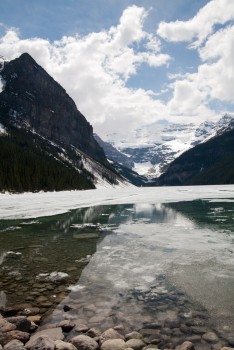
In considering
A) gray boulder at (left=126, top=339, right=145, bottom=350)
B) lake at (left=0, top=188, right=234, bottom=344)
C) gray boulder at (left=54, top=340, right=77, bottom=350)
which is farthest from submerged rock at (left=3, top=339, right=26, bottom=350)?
gray boulder at (left=126, top=339, right=145, bottom=350)

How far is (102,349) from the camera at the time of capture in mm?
6023

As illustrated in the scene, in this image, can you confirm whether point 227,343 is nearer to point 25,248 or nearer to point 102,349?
point 102,349

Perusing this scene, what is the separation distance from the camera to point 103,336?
21.4ft

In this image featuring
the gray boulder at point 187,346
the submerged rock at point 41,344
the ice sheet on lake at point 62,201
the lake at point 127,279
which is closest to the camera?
the submerged rock at point 41,344

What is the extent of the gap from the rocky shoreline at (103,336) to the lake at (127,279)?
59 millimetres

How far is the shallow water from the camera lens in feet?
25.4

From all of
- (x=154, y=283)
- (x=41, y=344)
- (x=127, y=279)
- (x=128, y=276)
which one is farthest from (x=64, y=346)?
(x=128, y=276)

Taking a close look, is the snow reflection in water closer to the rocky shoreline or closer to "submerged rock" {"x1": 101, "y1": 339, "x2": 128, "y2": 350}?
the rocky shoreline

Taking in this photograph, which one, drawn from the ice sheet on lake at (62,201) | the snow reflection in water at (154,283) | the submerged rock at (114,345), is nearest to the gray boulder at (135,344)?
the submerged rock at (114,345)

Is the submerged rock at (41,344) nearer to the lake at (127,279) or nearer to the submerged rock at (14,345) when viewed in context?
the submerged rock at (14,345)

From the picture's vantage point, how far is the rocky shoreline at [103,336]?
6047 millimetres

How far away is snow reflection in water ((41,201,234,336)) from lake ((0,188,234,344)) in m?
0.02

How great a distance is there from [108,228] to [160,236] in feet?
16.5

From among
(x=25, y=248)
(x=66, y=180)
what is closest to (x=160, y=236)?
(x=25, y=248)
